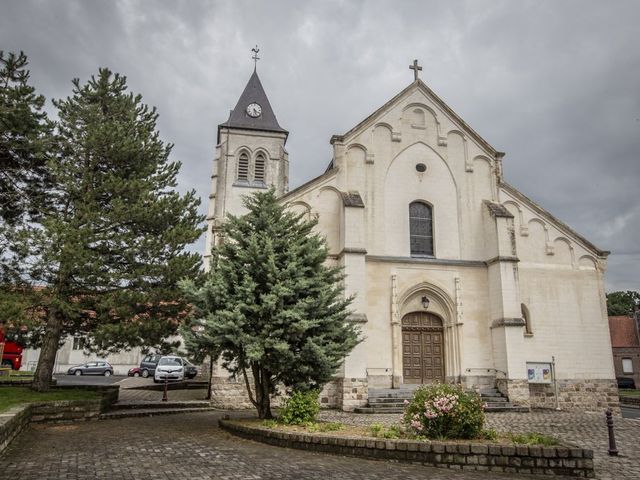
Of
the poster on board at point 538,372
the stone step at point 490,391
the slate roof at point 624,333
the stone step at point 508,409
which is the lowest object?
the stone step at point 508,409

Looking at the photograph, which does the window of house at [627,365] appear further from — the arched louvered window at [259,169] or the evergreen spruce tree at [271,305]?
the evergreen spruce tree at [271,305]

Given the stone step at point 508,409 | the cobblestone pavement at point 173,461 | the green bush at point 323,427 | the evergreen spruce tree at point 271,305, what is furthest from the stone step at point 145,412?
the stone step at point 508,409

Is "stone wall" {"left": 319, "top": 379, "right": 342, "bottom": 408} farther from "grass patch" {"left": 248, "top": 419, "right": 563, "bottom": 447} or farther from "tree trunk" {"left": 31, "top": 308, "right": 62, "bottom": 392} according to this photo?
"tree trunk" {"left": 31, "top": 308, "right": 62, "bottom": 392}

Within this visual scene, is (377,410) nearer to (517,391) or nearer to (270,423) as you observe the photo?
(517,391)

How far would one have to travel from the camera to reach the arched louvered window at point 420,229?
20203mm

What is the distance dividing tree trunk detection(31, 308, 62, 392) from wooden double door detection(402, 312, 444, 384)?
12.0 m

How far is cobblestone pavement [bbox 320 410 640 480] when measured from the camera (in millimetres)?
8359

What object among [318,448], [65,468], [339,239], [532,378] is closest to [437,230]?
[339,239]

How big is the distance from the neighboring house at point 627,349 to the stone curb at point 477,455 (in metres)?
45.7

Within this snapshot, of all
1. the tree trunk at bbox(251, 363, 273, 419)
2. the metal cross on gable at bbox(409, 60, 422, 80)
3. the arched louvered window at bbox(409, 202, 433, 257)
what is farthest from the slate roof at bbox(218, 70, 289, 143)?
the tree trunk at bbox(251, 363, 273, 419)

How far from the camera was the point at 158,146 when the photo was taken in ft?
54.6

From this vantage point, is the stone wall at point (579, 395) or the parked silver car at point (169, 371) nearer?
the stone wall at point (579, 395)

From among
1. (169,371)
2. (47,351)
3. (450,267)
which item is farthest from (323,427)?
(169,371)

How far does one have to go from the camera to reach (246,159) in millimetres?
34531
